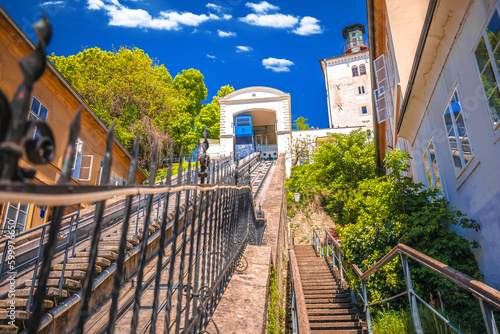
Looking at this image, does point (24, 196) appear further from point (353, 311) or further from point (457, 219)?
point (353, 311)

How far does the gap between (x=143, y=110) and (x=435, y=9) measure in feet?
61.9

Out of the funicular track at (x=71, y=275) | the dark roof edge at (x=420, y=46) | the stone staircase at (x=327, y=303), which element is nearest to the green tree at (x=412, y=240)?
the stone staircase at (x=327, y=303)

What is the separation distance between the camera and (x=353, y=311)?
670 cm

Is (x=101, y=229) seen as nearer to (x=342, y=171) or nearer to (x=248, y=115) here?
(x=342, y=171)

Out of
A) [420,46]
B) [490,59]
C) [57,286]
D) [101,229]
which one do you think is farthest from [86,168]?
[490,59]

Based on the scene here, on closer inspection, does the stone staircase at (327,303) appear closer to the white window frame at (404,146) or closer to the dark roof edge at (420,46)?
the white window frame at (404,146)

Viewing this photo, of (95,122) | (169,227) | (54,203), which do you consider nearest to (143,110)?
(95,122)

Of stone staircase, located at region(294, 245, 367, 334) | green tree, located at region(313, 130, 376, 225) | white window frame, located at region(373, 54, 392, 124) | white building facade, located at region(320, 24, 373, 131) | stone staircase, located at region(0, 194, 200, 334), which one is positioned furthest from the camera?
white building facade, located at region(320, 24, 373, 131)

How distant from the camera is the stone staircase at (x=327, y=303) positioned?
6157 millimetres

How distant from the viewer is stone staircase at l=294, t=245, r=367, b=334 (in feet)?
20.2

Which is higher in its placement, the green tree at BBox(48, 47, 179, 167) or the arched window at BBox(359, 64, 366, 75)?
the arched window at BBox(359, 64, 366, 75)

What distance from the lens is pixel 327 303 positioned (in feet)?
24.3

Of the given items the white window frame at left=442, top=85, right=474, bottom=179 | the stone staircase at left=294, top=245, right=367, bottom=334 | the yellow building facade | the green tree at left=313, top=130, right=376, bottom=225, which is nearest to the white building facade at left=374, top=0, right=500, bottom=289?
the white window frame at left=442, top=85, right=474, bottom=179

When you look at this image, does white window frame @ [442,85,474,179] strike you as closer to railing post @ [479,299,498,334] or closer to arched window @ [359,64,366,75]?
railing post @ [479,299,498,334]
